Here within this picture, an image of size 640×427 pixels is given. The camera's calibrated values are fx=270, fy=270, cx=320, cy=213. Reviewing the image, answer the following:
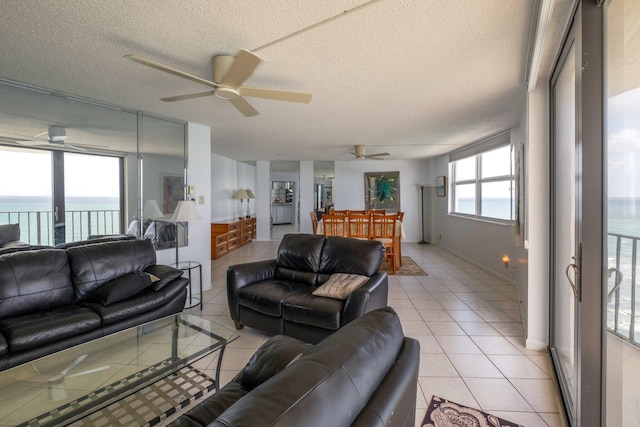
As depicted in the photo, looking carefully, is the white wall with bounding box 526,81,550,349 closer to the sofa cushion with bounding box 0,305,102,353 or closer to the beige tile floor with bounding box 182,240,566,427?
the beige tile floor with bounding box 182,240,566,427

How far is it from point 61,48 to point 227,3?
1.38 metres

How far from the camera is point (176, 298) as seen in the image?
255 cm

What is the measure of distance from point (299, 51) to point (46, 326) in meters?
2.55

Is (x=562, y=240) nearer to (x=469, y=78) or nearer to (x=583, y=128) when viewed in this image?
(x=583, y=128)

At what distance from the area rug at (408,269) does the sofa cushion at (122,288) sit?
353cm

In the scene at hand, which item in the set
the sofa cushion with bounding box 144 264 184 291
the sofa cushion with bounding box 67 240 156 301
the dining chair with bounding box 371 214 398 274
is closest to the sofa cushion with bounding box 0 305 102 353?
the sofa cushion with bounding box 67 240 156 301

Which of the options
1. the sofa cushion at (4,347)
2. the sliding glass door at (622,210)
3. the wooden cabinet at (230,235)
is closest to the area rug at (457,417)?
the sliding glass door at (622,210)

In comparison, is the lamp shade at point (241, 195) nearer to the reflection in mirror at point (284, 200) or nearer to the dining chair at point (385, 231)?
the reflection in mirror at point (284, 200)

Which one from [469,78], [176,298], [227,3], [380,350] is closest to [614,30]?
Answer: [469,78]

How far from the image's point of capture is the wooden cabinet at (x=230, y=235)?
5.59 m

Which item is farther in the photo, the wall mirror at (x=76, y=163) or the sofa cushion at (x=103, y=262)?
the wall mirror at (x=76, y=163)

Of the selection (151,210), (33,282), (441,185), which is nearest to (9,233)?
(33,282)

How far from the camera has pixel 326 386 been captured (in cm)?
62

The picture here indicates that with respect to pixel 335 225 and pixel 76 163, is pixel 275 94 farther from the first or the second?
pixel 335 225
